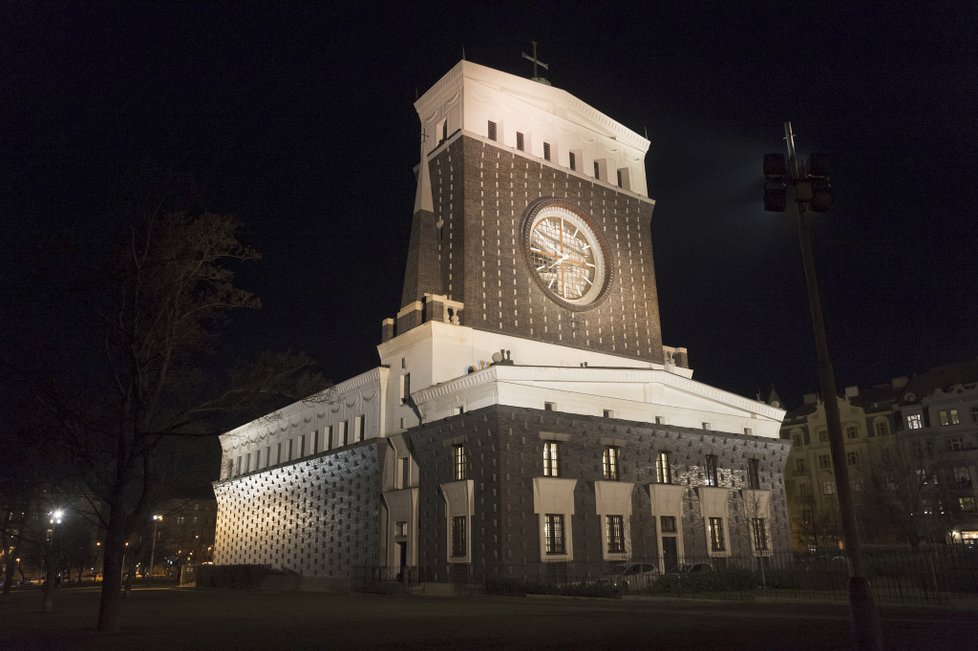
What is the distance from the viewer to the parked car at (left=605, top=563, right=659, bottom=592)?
1163 inches

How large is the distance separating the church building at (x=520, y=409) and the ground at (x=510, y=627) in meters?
11.9

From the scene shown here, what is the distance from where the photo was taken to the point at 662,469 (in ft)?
136

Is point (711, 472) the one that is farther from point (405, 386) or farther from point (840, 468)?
point (840, 468)

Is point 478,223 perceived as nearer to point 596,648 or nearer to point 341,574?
point 341,574

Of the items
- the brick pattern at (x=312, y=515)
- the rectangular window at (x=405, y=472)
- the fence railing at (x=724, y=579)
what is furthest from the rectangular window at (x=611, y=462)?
the brick pattern at (x=312, y=515)

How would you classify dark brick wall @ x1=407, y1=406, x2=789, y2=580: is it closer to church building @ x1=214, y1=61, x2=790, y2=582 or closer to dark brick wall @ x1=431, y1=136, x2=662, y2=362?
church building @ x1=214, y1=61, x2=790, y2=582

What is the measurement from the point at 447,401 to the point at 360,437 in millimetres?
10188

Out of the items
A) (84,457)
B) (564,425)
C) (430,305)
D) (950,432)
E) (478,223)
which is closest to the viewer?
(84,457)

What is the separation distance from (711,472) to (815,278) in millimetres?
32963

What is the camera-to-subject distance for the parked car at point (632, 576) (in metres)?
29.5

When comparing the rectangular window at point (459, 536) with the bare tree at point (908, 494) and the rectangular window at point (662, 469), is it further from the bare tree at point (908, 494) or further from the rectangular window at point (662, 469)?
the bare tree at point (908, 494)

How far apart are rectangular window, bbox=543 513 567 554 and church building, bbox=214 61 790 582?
0.10 metres

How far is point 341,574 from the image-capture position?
44.9 metres

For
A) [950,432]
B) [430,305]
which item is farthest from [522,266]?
[950,432]
